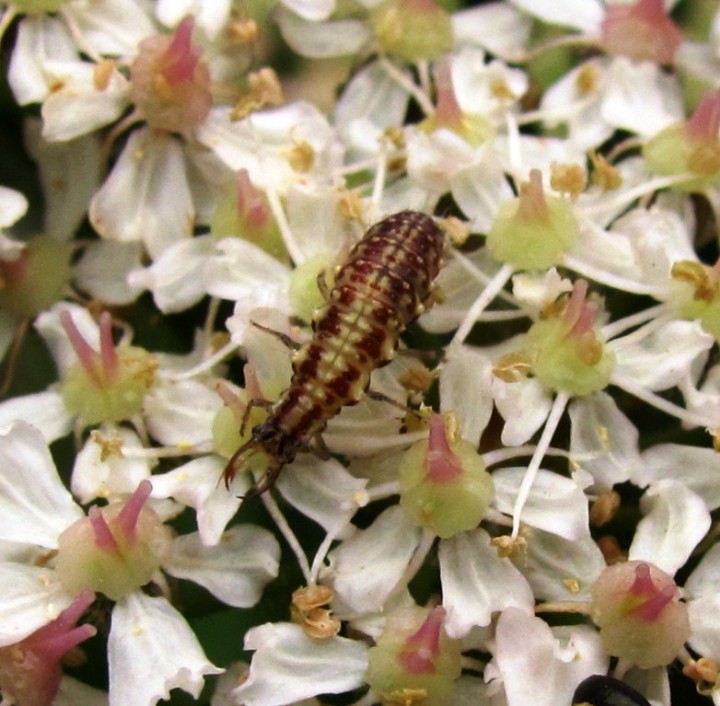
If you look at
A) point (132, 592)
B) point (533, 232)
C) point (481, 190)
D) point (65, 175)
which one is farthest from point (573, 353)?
point (65, 175)

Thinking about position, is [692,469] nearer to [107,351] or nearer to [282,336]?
[282,336]

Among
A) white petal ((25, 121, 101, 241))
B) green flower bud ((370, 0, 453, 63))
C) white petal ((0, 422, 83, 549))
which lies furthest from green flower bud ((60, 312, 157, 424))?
green flower bud ((370, 0, 453, 63))

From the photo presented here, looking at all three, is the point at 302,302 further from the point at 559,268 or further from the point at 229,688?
the point at 229,688

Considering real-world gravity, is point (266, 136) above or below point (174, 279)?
above

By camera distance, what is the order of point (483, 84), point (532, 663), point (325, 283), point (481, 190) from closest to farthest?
point (532, 663), point (325, 283), point (481, 190), point (483, 84)

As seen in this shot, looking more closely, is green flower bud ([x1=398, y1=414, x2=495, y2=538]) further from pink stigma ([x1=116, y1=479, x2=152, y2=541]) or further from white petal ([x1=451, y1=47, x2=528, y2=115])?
white petal ([x1=451, y1=47, x2=528, y2=115])

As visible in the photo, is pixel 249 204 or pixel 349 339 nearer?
pixel 349 339

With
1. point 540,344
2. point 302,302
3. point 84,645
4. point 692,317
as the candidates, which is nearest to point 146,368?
point 302,302
